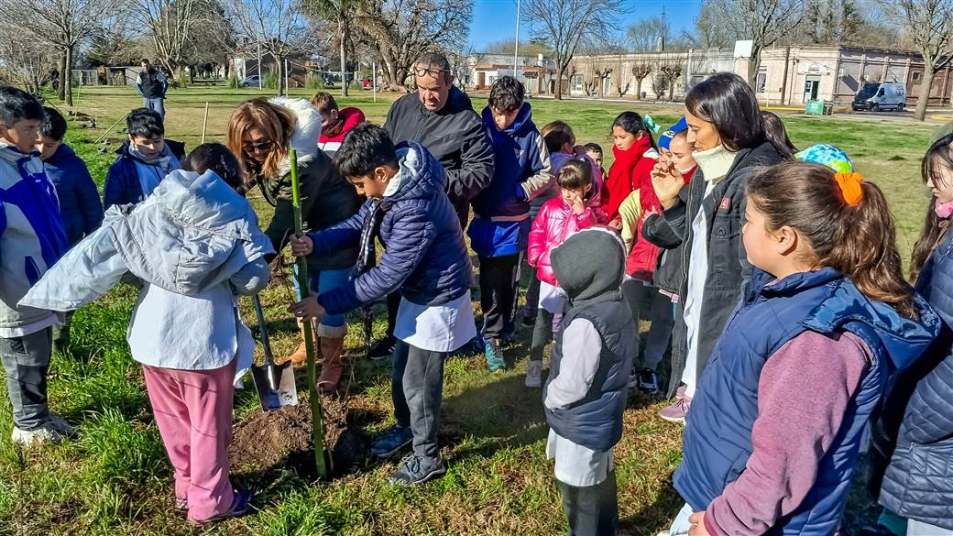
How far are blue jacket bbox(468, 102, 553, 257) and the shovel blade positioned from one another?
70.8 inches

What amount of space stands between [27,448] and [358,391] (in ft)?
5.64

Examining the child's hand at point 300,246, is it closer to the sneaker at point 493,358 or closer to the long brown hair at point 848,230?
the long brown hair at point 848,230

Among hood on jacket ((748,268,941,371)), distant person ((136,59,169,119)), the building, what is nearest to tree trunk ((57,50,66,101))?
distant person ((136,59,169,119))

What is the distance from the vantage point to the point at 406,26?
43.4m

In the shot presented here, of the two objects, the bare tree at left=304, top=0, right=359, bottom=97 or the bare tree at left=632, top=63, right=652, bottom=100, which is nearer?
the bare tree at left=304, top=0, right=359, bottom=97

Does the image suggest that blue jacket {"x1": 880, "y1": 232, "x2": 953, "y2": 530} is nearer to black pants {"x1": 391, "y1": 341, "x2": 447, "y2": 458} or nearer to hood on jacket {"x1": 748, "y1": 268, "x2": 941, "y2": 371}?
hood on jacket {"x1": 748, "y1": 268, "x2": 941, "y2": 371}

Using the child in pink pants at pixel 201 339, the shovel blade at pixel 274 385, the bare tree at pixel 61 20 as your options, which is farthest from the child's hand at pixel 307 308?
the bare tree at pixel 61 20

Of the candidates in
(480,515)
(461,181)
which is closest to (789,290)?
(480,515)

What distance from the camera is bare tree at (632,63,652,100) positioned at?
58625mm

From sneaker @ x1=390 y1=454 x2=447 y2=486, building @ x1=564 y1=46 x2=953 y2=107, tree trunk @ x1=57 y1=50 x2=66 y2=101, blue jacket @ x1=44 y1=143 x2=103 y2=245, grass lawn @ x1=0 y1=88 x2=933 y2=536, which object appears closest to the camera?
grass lawn @ x1=0 y1=88 x2=933 y2=536

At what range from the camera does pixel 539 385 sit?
4230mm

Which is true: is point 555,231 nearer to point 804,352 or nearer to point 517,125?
point 517,125

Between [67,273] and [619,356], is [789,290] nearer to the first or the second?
[619,356]

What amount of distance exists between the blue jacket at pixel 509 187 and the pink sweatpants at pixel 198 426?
2220 mm
